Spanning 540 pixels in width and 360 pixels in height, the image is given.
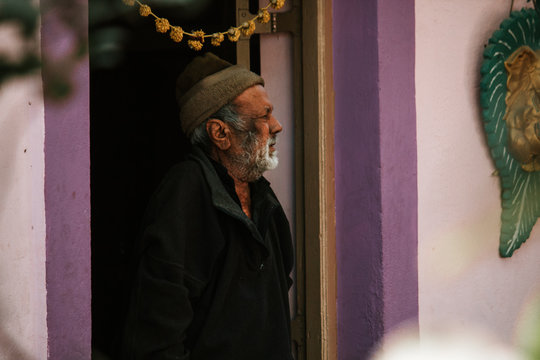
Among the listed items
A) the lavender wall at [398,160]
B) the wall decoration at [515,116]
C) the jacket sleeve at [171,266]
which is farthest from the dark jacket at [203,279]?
the wall decoration at [515,116]

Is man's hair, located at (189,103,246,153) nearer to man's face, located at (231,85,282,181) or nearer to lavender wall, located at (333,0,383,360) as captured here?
man's face, located at (231,85,282,181)

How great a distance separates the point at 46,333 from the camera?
6.94 ft

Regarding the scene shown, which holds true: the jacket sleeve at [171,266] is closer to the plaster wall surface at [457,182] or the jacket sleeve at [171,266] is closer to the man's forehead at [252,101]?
the man's forehead at [252,101]

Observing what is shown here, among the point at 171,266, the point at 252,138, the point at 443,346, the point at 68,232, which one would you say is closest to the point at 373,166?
the point at 252,138

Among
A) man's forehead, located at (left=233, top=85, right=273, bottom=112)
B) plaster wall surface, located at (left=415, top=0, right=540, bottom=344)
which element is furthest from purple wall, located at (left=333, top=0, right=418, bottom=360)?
man's forehead, located at (left=233, top=85, right=273, bottom=112)

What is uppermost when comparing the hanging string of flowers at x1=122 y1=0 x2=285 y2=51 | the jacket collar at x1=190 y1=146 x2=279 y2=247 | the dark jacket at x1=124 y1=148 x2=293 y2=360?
the hanging string of flowers at x1=122 y1=0 x2=285 y2=51

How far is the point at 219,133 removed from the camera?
285cm

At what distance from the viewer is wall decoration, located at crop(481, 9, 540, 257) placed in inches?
152

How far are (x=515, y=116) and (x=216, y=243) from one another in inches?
86.2

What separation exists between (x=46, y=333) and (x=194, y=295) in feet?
1.88

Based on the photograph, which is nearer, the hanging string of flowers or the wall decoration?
the hanging string of flowers

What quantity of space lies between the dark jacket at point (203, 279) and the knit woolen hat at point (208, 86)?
0.20 m

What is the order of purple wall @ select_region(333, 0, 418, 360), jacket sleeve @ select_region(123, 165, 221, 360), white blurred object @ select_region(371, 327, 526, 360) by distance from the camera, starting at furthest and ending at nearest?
white blurred object @ select_region(371, 327, 526, 360) < purple wall @ select_region(333, 0, 418, 360) < jacket sleeve @ select_region(123, 165, 221, 360)

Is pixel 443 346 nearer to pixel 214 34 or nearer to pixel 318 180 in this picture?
pixel 318 180
